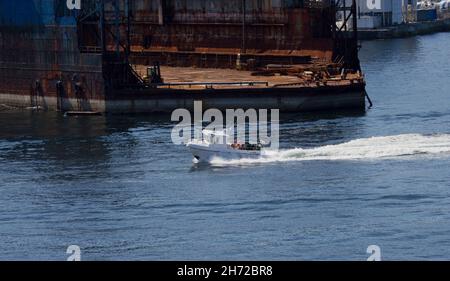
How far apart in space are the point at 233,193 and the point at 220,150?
7438mm

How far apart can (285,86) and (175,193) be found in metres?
28.2

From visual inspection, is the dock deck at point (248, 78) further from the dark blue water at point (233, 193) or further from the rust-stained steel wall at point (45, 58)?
the rust-stained steel wall at point (45, 58)

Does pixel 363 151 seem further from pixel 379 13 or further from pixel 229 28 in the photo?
pixel 379 13

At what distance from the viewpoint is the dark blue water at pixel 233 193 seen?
4244 centimetres

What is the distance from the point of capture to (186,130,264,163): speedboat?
58125 millimetres

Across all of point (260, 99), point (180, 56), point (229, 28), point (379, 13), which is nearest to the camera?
point (260, 99)

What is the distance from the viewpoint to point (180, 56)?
97.1 metres

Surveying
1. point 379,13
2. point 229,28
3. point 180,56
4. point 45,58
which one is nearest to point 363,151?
point 45,58

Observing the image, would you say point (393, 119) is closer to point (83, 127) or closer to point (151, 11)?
point (83, 127)

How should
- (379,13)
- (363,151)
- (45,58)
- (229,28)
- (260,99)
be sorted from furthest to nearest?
(379,13) < (229,28) < (45,58) < (260,99) < (363,151)

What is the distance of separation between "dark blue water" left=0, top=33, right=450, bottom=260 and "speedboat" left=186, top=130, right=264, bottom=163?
59 centimetres

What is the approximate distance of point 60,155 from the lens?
211ft

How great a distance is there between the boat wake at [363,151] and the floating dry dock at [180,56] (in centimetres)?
1836
